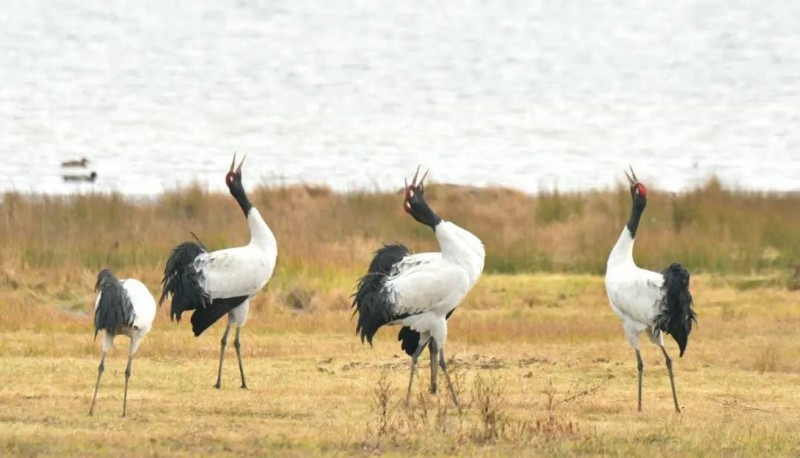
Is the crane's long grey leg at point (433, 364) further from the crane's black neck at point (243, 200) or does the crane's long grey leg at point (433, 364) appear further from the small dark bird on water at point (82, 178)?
the small dark bird on water at point (82, 178)

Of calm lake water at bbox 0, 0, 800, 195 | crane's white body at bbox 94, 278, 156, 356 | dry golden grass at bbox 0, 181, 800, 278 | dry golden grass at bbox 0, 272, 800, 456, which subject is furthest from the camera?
calm lake water at bbox 0, 0, 800, 195

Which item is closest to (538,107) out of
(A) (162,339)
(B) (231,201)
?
(B) (231,201)

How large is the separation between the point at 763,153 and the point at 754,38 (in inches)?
854

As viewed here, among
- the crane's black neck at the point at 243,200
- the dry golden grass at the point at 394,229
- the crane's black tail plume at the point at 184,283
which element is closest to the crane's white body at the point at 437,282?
the crane's black tail plume at the point at 184,283

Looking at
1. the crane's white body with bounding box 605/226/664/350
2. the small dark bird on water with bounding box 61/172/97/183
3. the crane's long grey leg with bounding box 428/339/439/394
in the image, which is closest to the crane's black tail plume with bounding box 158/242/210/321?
the crane's long grey leg with bounding box 428/339/439/394

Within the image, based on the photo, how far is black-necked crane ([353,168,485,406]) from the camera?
1298 cm

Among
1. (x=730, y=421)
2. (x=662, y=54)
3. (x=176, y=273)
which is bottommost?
(x=730, y=421)

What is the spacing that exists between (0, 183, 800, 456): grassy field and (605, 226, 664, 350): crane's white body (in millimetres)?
657

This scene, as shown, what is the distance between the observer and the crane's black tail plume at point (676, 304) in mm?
12711

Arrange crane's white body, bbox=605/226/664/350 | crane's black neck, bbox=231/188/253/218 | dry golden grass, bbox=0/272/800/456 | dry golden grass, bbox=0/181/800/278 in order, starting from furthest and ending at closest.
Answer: dry golden grass, bbox=0/181/800/278, crane's black neck, bbox=231/188/253/218, crane's white body, bbox=605/226/664/350, dry golden grass, bbox=0/272/800/456

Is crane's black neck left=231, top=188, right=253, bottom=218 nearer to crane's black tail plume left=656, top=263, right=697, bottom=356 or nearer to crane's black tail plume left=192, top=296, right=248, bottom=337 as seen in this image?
crane's black tail plume left=192, top=296, right=248, bottom=337

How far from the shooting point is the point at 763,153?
140 feet

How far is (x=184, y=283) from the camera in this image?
1427 cm

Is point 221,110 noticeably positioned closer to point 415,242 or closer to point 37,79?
point 37,79
